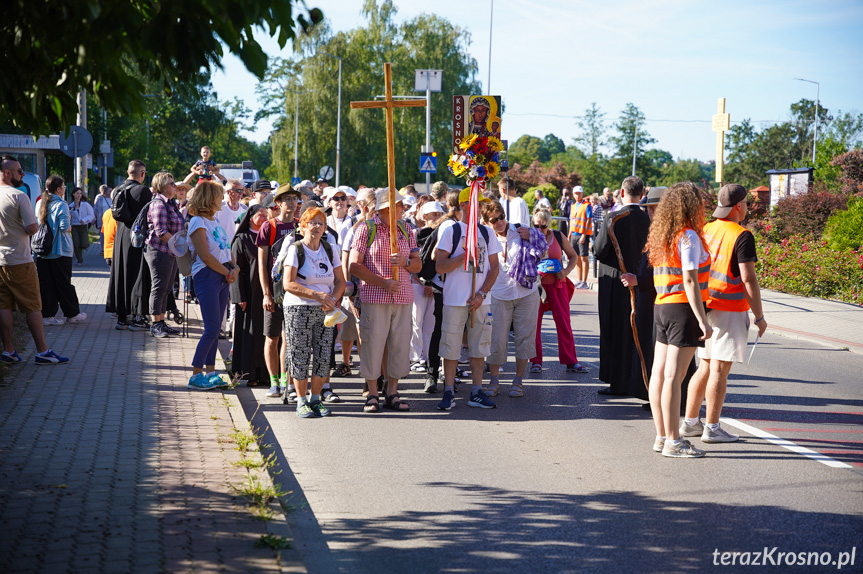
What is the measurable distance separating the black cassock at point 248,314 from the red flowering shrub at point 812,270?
12910mm

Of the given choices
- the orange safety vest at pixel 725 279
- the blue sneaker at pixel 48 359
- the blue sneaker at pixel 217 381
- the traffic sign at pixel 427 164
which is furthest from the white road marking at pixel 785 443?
the traffic sign at pixel 427 164

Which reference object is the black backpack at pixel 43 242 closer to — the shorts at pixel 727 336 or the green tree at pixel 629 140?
the shorts at pixel 727 336

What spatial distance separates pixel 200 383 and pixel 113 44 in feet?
18.3

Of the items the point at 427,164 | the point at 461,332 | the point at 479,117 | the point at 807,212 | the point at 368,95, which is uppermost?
the point at 368,95

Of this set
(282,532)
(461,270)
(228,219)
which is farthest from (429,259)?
(228,219)

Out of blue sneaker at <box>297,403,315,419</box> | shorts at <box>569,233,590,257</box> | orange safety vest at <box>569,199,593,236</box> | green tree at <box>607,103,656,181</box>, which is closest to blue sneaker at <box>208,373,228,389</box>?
blue sneaker at <box>297,403,315,419</box>

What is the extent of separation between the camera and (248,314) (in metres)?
8.98

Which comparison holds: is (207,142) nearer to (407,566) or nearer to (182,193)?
(182,193)

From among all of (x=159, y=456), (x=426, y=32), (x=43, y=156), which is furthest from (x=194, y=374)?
(x=426, y=32)

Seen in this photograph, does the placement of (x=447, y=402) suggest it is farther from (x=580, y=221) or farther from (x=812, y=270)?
(x=580, y=221)

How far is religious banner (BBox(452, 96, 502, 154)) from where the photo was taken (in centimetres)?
1108

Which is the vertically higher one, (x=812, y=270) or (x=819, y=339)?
(x=812, y=270)

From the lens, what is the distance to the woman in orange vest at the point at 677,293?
6418 millimetres

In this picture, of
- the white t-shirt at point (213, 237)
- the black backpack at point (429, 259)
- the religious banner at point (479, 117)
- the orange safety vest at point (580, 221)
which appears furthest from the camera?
the orange safety vest at point (580, 221)
